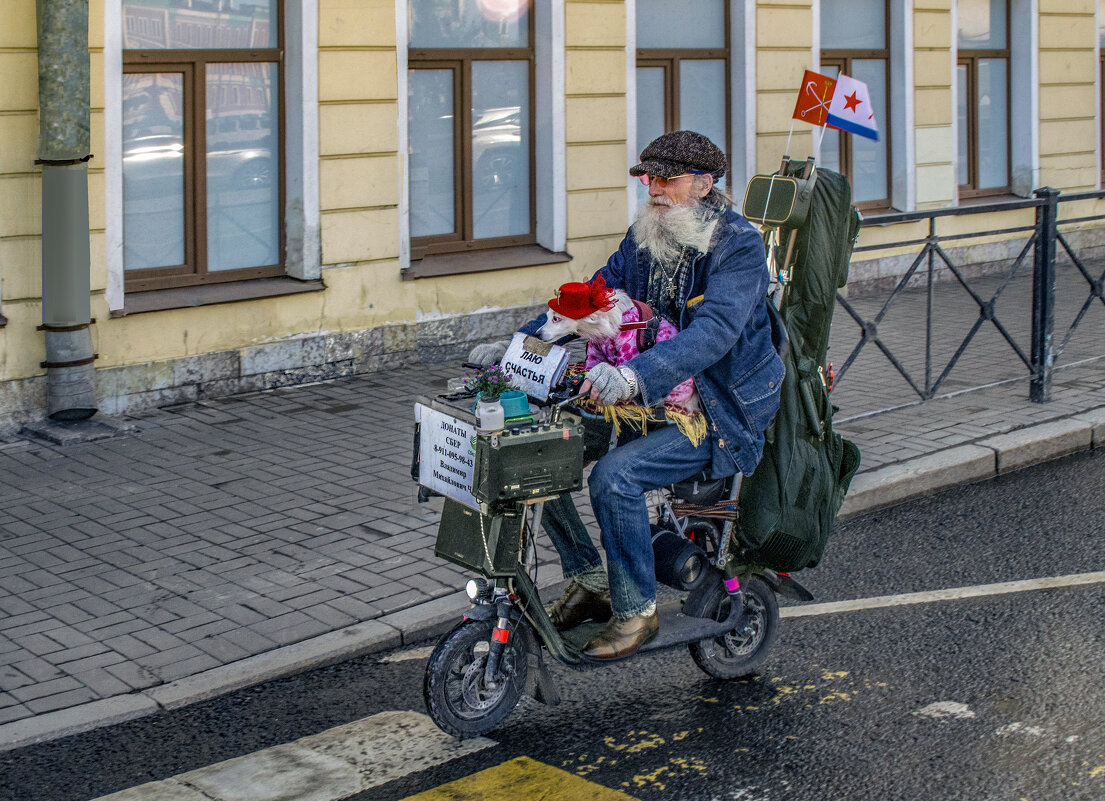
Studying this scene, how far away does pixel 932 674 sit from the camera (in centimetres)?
489

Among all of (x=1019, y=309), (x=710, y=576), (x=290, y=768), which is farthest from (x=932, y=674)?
(x=1019, y=309)

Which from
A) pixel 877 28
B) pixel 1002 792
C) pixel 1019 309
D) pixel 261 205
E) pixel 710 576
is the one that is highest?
pixel 877 28

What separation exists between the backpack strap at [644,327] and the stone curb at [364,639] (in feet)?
5.11

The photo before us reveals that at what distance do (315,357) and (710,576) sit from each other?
5603 millimetres

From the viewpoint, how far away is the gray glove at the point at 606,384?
4.11m

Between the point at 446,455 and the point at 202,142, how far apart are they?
5.91 m

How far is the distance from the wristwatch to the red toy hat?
188 mm

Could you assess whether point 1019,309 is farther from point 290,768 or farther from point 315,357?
point 290,768

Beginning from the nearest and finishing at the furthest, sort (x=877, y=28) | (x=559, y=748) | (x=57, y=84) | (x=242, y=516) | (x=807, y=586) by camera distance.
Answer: (x=559, y=748) → (x=807, y=586) → (x=242, y=516) → (x=57, y=84) → (x=877, y=28)

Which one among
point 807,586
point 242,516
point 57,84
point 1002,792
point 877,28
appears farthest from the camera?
point 877,28

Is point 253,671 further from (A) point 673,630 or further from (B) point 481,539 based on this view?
(A) point 673,630

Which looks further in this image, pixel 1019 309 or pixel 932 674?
pixel 1019 309

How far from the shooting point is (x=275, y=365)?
9648 millimetres

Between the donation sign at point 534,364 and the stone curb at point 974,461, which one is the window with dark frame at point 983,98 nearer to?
the stone curb at point 974,461
